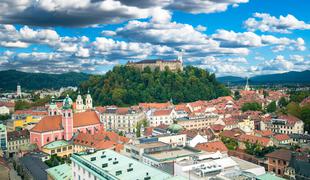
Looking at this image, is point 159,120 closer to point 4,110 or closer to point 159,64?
point 159,64

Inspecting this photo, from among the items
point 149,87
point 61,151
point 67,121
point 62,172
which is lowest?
point 61,151

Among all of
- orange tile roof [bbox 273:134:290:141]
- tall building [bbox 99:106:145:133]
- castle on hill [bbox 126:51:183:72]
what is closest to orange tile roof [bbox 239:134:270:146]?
orange tile roof [bbox 273:134:290:141]

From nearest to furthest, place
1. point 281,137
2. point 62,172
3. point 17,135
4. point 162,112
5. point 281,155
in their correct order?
point 62,172 < point 281,155 < point 281,137 < point 17,135 < point 162,112

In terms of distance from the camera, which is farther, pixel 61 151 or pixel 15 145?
pixel 15 145

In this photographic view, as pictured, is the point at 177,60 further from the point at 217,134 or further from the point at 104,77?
the point at 217,134

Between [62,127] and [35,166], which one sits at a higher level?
[62,127]

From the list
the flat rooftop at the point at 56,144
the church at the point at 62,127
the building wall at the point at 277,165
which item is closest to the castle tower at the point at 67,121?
the church at the point at 62,127

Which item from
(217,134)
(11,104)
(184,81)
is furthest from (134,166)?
(11,104)

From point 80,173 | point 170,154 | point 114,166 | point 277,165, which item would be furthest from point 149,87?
point 114,166
